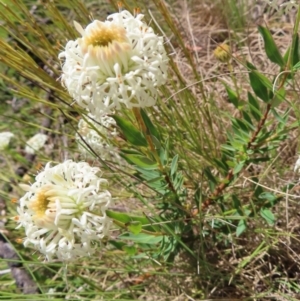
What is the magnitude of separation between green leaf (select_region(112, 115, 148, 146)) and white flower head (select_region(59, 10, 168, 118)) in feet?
0.33

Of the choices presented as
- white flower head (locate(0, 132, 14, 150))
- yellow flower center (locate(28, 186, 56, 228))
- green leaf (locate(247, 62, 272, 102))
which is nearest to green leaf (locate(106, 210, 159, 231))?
yellow flower center (locate(28, 186, 56, 228))

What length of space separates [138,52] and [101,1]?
143 cm

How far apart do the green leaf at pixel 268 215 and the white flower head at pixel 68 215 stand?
391mm

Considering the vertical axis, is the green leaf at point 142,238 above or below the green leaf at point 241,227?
above

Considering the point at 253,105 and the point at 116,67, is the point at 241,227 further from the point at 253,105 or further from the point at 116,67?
the point at 116,67

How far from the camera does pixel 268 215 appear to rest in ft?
3.81

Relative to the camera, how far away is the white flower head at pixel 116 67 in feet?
2.73

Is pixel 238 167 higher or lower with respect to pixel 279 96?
lower

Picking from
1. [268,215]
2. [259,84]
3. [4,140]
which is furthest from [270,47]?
[4,140]

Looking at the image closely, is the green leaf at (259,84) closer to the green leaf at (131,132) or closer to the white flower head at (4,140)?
the green leaf at (131,132)

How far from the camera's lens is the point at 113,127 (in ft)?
4.01

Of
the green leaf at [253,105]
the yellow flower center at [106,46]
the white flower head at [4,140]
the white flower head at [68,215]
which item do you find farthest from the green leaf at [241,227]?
the white flower head at [4,140]

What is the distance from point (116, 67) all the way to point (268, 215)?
531 millimetres

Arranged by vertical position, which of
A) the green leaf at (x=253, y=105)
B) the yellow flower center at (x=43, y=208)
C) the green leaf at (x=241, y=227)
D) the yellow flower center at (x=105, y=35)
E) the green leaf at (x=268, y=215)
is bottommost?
the green leaf at (x=268, y=215)
